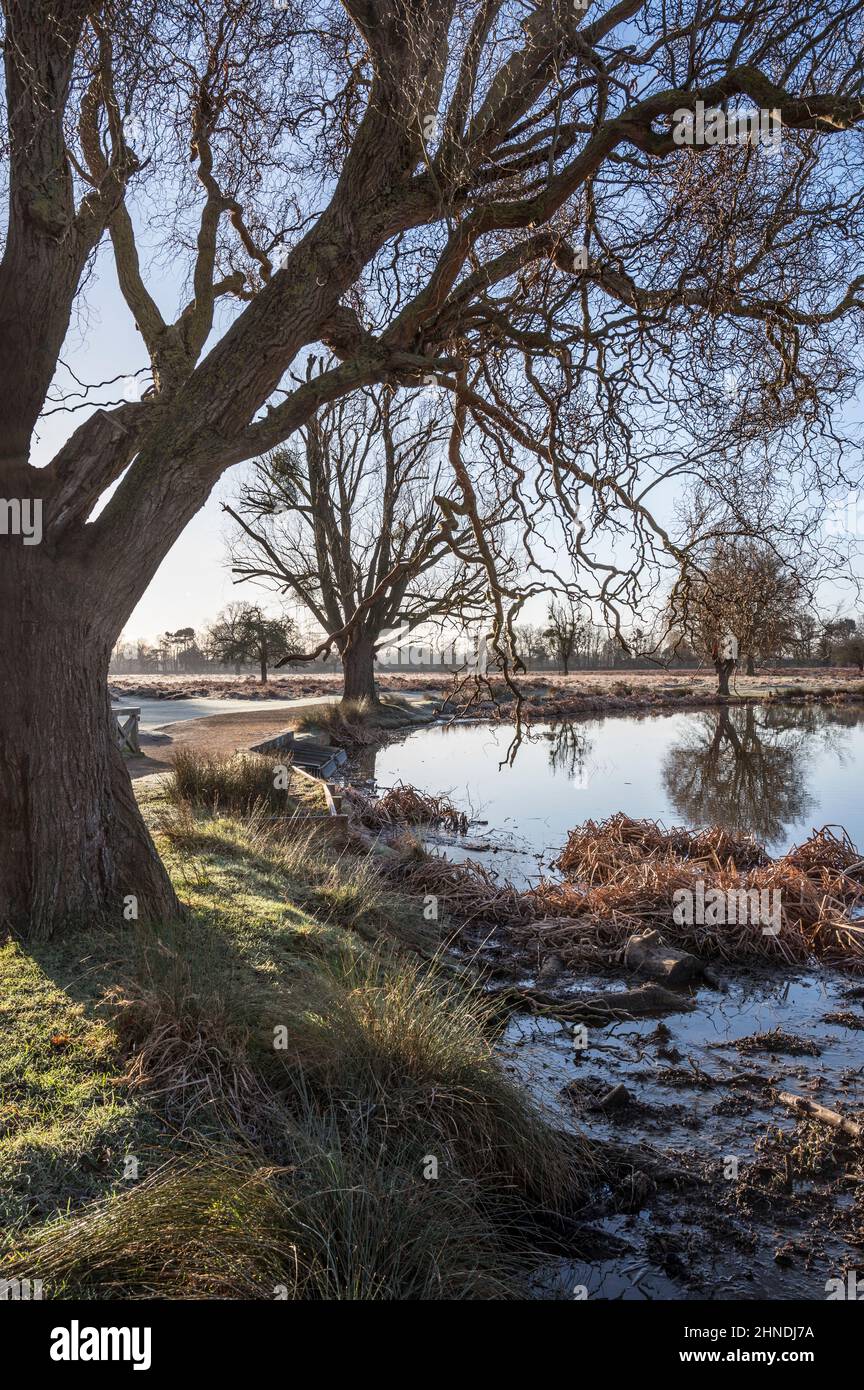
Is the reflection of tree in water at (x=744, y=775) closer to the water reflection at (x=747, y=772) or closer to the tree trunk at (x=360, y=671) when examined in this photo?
the water reflection at (x=747, y=772)

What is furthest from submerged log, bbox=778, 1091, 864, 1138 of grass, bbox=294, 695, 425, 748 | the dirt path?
grass, bbox=294, 695, 425, 748

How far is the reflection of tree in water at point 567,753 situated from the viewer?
63.9 feet

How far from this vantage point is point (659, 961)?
7.38 meters

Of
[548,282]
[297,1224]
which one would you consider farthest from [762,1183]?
[548,282]

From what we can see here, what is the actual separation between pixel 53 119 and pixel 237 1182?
19.1 ft

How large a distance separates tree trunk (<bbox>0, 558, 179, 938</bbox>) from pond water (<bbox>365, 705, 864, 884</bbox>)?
3.45m

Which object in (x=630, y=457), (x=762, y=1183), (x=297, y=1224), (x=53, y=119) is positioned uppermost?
(x=53, y=119)

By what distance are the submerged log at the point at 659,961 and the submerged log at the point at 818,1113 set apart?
2.04 m

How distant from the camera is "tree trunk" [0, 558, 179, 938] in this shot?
5.26 meters

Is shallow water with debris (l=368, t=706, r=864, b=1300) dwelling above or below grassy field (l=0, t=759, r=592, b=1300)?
below

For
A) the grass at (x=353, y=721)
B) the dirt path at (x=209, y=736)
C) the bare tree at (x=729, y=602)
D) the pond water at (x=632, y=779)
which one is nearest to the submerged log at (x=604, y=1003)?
the pond water at (x=632, y=779)

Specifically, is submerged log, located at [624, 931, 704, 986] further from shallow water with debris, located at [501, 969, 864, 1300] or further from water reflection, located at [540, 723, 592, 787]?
water reflection, located at [540, 723, 592, 787]

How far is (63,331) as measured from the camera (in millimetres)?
5895

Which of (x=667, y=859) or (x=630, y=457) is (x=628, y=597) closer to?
(x=630, y=457)
